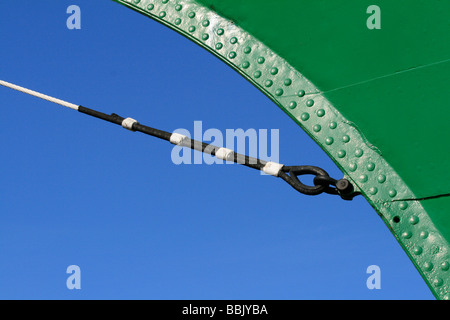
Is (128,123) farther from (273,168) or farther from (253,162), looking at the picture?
(273,168)

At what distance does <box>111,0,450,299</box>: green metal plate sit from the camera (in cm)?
262

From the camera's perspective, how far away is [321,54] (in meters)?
2.96

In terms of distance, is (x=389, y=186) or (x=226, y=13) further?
(x=226, y=13)

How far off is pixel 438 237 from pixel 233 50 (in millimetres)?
1399

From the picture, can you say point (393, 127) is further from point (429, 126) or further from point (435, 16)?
point (435, 16)

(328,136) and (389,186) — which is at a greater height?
(328,136)

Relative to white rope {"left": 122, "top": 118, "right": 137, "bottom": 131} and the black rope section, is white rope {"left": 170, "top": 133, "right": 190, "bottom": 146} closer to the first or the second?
the black rope section

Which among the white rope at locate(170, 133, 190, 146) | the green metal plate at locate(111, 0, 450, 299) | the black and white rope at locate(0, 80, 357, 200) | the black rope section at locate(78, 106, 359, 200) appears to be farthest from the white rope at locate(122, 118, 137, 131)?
the green metal plate at locate(111, 0, 450, 299)

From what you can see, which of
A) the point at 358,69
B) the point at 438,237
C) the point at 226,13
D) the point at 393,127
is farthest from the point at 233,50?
the point at 438,237

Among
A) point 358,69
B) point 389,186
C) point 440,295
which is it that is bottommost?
point 440,295

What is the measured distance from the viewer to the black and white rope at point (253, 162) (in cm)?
278

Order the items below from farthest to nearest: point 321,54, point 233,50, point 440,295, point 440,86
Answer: point 233,50 < point 321,54 < point 440,86 < point 440,295

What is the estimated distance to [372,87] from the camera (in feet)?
9.23

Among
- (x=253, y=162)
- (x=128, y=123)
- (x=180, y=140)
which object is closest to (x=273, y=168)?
(x=253, y=162)
